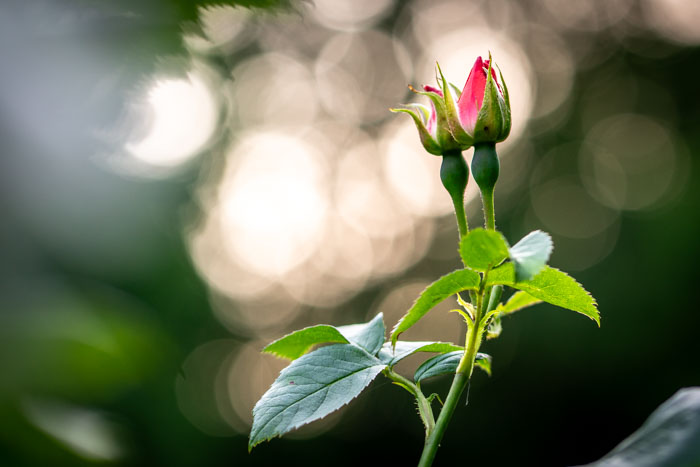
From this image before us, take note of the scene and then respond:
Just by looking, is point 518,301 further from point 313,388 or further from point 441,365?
point 313,388

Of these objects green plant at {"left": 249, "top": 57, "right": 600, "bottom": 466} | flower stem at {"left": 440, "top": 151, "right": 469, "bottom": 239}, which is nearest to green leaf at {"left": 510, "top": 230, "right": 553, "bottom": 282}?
green plant at {"left": 249, "top": 57, "right": 600, "bottom": 466}

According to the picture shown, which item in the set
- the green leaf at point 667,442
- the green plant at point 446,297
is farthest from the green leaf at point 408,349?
the green leaf at point 667,442

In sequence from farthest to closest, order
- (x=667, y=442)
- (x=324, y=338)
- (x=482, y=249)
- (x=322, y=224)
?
(x=322, y=224), (x=324, y=338), (x=482, y=249), (x=667, y=442)

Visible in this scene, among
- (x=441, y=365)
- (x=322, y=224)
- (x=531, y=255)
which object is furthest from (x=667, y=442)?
(x=322, y=224)

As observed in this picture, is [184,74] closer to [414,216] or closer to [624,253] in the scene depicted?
[624,253]

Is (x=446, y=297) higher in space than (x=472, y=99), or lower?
lower

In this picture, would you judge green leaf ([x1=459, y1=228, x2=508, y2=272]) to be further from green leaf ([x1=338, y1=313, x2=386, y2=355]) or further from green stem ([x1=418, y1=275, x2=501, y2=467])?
green leaf ([x1=338, y1=313, x2=386, y2=355])

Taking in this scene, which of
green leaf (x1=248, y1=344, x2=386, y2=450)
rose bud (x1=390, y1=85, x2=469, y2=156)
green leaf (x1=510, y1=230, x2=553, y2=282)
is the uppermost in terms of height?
rose bud (x1=390, y1=85, x2=469, y2=156)

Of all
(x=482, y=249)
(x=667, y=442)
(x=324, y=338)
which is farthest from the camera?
(x=324, y=338)
